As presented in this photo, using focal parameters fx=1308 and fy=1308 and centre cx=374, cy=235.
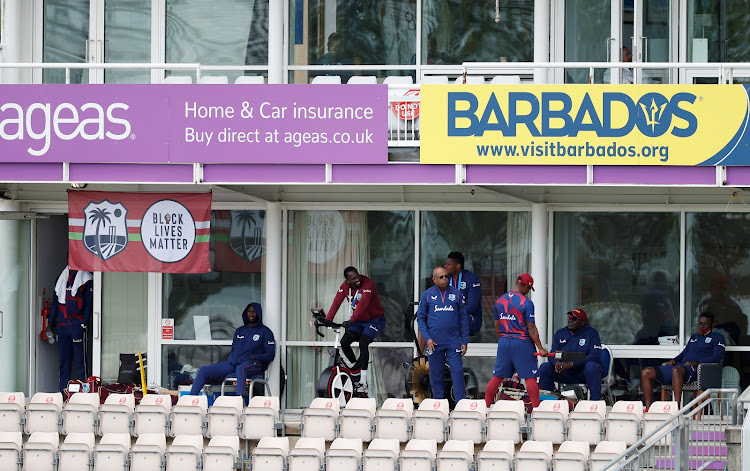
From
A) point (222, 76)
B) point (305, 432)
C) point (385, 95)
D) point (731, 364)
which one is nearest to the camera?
point (305, 432)

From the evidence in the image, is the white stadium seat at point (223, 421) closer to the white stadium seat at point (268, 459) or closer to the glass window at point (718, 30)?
the white stadium seat at point (268, 459)

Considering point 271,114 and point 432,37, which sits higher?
point 432,37

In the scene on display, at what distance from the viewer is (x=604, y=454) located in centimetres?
1118

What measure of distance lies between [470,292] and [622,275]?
1862 millimetres

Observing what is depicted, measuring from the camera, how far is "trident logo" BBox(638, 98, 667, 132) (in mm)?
13469

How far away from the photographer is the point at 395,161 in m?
13.8

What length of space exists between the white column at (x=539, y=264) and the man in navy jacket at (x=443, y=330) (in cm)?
146

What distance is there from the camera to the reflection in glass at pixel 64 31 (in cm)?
1627

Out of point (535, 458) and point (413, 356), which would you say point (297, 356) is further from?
point (535, 458)

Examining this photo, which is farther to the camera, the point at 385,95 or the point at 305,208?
the point at 305,208

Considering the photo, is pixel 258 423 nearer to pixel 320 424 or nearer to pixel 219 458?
pixel 320 424

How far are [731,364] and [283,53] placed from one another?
20.9 feet

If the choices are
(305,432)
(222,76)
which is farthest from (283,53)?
(305,432)

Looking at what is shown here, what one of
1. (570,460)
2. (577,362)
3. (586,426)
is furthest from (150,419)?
(577,362)
